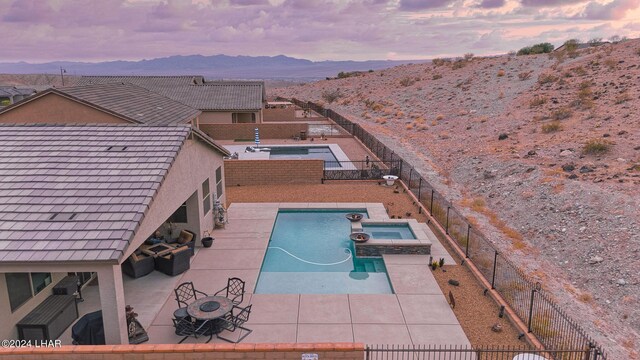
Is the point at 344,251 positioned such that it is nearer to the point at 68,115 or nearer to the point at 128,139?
the point at 128,139

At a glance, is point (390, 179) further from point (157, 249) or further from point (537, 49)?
point (537, 49)

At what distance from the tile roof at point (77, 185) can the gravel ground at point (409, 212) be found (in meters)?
9.22

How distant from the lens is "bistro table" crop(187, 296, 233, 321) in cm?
1073

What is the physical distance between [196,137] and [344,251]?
7.44 metres

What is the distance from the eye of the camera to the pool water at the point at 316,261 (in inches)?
574

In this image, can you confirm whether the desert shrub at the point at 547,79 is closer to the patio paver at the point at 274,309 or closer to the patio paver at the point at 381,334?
the patio paver at the point at 381,334

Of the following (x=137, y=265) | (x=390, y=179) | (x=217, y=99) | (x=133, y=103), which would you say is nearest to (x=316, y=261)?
(x=137, y=265)

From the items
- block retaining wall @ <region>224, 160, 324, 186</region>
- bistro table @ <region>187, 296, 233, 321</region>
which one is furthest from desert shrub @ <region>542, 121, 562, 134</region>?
bistro table @ <region>187, 296, 233, 321</region>

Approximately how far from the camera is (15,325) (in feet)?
33.5

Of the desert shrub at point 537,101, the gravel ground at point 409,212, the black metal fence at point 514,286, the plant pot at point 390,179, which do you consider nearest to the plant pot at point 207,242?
the gravel ground at point 409,212

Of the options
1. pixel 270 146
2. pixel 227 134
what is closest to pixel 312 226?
pixel 270 146

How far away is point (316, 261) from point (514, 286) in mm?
7103

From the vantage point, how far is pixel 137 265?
1409cm

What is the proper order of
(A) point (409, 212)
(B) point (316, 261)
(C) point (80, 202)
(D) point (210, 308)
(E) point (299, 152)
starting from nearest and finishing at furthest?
(C) point (80, 202) < (D) point (210, 308) < (B) point (316, 261) < (A) point (409, 212) < (E) point (299, 152)
